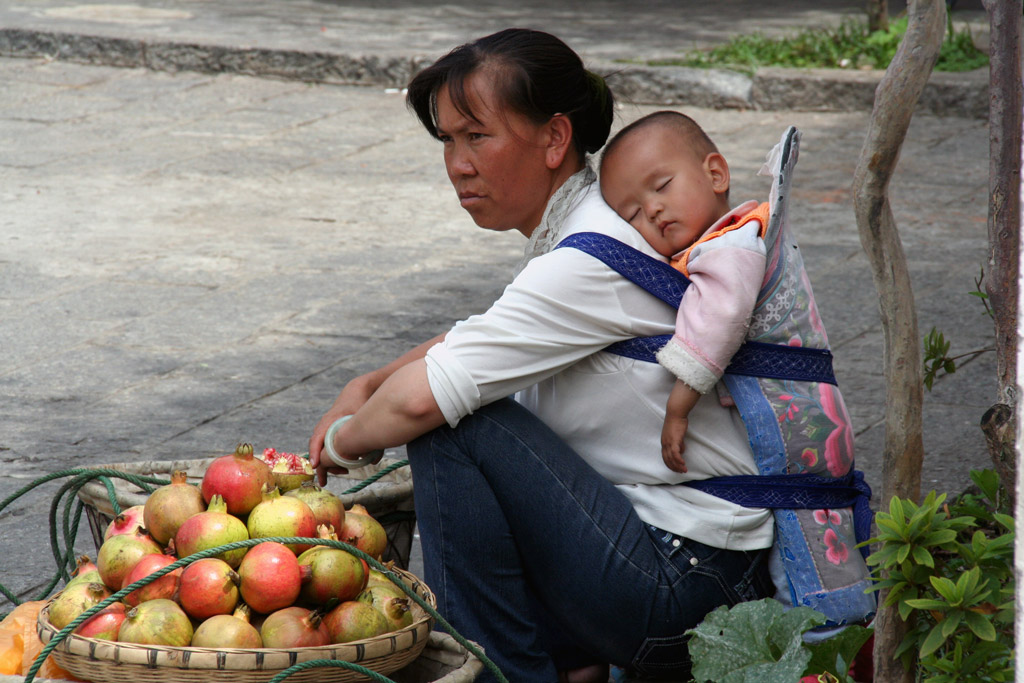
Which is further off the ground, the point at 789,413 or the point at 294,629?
the point at 789,413

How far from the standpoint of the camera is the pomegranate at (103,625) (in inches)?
69.2

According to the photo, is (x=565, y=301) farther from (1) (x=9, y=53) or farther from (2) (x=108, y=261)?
(1) (x=9, y=53)

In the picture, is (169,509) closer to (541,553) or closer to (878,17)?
(541,553)

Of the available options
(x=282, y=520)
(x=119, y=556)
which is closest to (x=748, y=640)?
(x=282, y=520)

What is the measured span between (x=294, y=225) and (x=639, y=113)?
9.68 ft

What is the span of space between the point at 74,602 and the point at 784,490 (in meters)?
1.13

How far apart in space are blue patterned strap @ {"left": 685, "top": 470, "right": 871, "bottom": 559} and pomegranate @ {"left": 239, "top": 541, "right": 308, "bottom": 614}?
72cm

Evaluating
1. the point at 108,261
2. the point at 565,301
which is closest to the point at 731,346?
the point at 565,301

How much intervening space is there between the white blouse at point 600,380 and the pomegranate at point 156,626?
1.71 feet

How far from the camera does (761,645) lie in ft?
5.73

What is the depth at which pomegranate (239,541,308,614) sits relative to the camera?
5.92ft

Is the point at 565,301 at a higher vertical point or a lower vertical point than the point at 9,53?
higher

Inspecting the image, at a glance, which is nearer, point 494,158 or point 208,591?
point 208,591

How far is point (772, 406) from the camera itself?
80.3 inches
